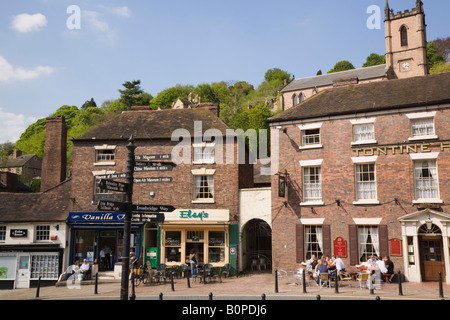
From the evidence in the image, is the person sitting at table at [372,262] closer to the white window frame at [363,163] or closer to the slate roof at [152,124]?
the white window frame at [363,163]

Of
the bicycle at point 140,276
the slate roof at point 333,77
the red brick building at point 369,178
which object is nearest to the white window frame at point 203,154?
the red brick building at point 369,178

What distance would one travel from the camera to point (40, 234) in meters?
22.8

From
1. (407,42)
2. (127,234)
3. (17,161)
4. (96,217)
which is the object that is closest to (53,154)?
(96,217)

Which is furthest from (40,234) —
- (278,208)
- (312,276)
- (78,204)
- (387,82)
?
(387,82)

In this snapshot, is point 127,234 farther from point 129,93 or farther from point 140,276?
point 129,93

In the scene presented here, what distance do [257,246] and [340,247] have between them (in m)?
7.61

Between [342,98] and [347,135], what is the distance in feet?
9.80

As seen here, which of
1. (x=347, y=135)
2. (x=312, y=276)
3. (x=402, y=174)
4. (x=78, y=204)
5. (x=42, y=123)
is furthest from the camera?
(x=42, y=123)

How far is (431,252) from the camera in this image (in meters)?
17.6

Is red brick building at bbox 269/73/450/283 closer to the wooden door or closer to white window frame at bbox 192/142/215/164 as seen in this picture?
the wooden door

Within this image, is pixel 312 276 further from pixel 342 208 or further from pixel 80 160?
pixel 80 160

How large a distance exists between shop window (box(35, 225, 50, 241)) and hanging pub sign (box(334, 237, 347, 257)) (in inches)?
666

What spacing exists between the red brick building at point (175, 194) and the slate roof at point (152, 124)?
0.08 meters

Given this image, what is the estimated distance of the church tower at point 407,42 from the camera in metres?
61.2
